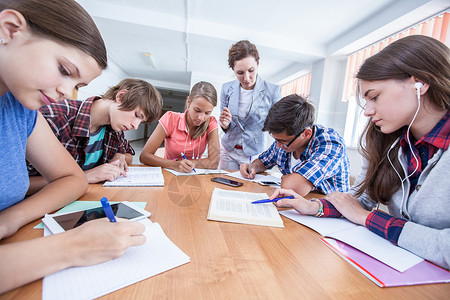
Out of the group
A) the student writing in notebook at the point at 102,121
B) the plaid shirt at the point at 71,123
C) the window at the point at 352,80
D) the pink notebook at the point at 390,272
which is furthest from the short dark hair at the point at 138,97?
the window at the point at 352,80

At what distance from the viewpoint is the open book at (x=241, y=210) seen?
0.75 metres

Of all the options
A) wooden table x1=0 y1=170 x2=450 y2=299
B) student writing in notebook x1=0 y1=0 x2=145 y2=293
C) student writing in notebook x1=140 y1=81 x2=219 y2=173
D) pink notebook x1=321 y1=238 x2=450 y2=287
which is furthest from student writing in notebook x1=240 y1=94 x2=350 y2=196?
Result: student writing in notebook x1=0 y1=0 x2=145 y2=293

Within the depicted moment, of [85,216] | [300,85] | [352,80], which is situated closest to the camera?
[85,216]

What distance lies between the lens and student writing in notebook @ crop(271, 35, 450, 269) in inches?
26.3

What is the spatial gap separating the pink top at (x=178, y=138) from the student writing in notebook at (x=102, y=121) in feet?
1.52

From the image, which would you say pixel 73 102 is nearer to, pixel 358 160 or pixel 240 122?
pixel 240 122

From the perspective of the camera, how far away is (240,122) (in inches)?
84.5

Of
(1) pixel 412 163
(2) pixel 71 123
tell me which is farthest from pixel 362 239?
(2) pixel 71 123

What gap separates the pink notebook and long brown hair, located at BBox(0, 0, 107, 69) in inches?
35.0

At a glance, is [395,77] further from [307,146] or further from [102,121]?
[102,121]

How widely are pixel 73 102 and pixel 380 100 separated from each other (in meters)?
1.48

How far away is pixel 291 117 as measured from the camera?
1.26 meters

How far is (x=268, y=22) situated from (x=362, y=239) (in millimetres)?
3532

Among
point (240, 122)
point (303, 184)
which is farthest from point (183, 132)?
point (303, 184)
